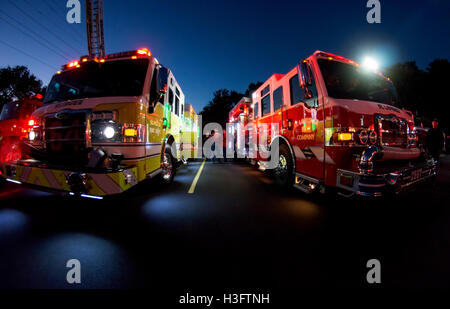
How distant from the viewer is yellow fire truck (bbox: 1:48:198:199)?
9.47 feet

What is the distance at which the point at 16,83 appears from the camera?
97.9ft

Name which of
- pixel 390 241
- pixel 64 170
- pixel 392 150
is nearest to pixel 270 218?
pixel 390 241

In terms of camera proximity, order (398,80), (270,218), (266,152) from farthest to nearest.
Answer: (398,80), (266,152), (270,218)

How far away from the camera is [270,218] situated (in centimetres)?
337

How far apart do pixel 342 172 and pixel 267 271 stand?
1.93 meters

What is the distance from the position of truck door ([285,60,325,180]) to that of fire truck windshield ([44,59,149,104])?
2851 mm

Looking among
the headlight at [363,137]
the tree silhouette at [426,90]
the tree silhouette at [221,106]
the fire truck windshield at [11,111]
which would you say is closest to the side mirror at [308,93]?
the headlight at [363,137]

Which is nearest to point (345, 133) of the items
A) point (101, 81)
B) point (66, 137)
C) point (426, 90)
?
point (101, 81)
